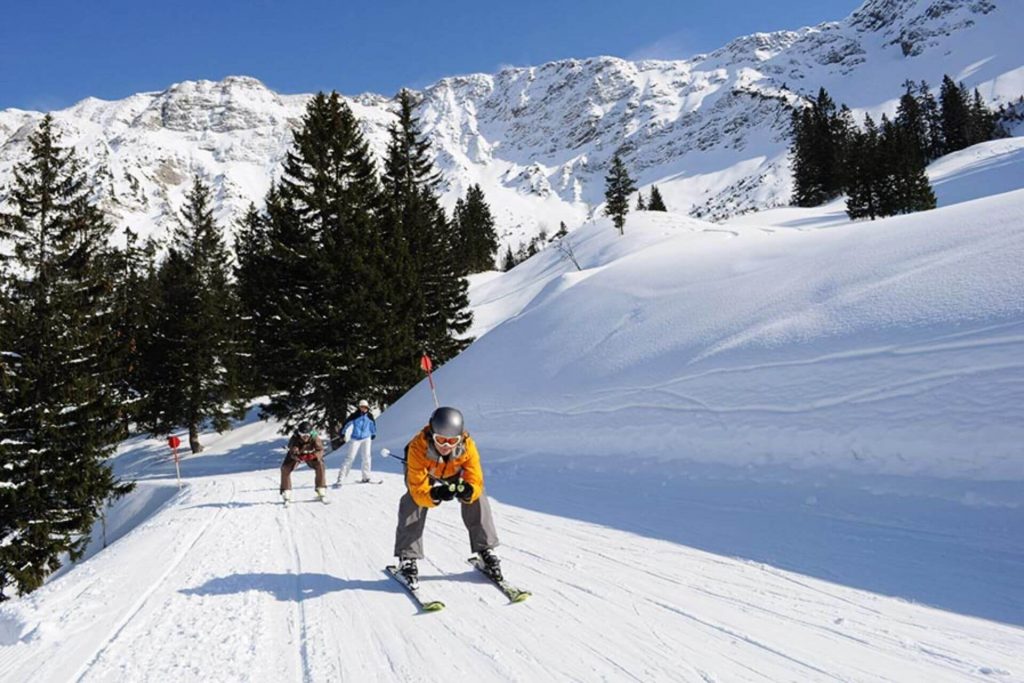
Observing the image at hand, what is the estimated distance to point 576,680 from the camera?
335cm

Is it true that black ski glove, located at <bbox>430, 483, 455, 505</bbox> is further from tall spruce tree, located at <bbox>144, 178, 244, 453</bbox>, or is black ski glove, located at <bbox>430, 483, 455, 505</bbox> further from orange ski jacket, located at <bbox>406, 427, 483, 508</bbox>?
tall spruce tree, located at <bbox>144, 178, 244, 453</bbox>

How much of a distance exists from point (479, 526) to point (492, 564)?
35cm

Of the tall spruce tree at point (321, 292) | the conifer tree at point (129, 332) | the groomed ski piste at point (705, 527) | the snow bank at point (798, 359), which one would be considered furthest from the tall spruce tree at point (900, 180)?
the conifer tree at point (129, 332)

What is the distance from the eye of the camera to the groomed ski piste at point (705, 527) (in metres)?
3.80

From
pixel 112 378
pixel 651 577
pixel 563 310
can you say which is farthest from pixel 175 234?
pixel 651 577

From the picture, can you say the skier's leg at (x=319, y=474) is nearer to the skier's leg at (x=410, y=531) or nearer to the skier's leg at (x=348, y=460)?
the skier's leg at (x=348, y=460)

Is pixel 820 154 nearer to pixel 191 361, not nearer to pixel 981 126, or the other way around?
pixel 981 126

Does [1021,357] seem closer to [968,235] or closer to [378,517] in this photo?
[968,235]

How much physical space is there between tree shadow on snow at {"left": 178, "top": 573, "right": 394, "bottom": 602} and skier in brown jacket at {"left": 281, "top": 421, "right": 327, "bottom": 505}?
4.29m

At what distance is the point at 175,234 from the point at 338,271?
24.8 m

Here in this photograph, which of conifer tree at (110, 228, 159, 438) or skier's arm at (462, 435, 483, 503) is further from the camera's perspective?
conifer tree at (110, 228, 159, 438)

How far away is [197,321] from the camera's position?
30.0 meters

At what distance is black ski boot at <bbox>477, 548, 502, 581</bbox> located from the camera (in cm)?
502

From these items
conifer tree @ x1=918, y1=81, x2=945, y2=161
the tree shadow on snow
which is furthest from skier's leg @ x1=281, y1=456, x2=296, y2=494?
conifer tree @ x1=918, y1=81, x2=945, y2=161
